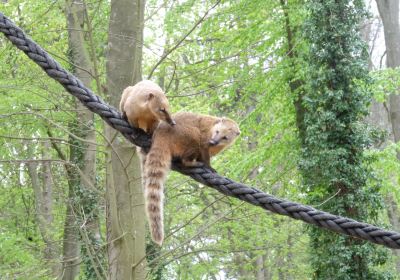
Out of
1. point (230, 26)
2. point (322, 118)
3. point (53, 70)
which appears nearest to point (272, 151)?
point (322, 118)

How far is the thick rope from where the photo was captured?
3471 millimetres

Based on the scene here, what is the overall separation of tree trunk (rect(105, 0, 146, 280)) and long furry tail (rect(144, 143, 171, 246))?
4309 mm

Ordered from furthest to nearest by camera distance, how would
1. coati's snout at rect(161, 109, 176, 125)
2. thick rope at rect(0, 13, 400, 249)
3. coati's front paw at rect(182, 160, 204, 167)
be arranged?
1. coati's snout at rect(161, 109, 176, 125)
2. coati's front paw at rect(182, 160, 204, 167)
3. thick rope at rect(0, 13, 400, 249)

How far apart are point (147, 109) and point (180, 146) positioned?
405mm

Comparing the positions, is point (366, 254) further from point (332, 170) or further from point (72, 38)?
point (72, 38)

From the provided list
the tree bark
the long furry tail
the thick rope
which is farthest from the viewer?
the tree bark

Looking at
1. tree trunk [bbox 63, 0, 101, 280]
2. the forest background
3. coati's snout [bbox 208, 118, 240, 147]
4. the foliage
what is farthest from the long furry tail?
the foliage

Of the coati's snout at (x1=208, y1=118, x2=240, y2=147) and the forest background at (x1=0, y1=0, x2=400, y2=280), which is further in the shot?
the forest background at (x1=0, y1=0, x2=400, y2=280)

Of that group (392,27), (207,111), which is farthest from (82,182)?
(392,27)

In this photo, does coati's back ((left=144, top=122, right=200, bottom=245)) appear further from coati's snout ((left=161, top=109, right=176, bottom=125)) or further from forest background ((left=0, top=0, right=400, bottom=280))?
forest background ((left=0, top=0, right=400, bottom=280))

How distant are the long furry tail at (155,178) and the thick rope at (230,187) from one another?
0.30m

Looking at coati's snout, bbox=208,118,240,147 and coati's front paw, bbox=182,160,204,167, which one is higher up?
coati's snout, bbox=208,118,240,147

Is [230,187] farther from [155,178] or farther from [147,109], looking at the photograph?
[147,109]

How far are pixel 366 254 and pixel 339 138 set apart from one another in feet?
8.06
